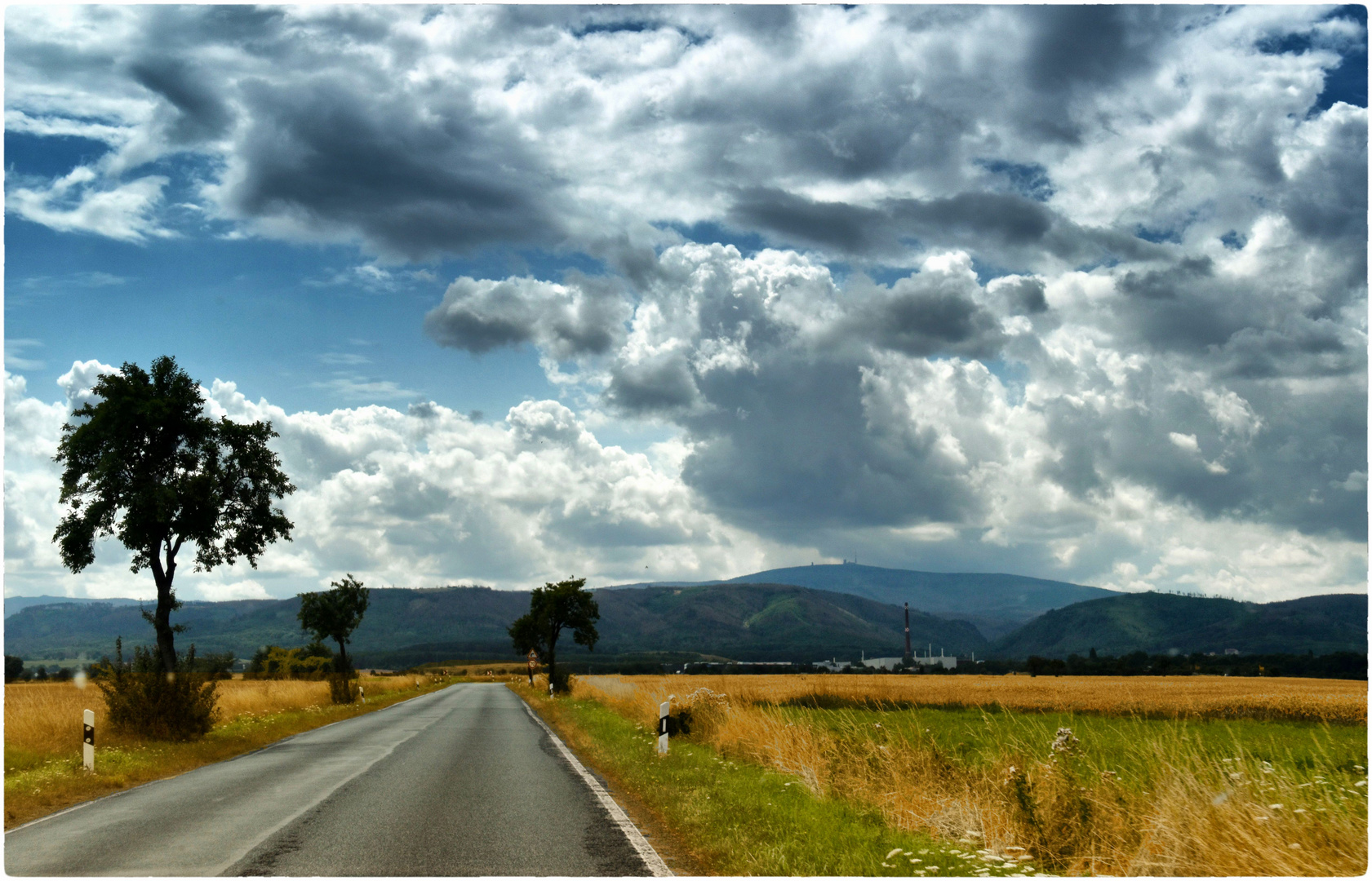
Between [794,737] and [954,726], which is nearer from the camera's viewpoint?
[794,737]

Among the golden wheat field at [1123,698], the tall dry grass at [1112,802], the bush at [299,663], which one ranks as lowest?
the bush at [299,663]

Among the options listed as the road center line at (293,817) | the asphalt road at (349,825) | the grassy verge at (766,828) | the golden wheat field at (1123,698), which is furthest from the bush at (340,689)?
the grassy verge at (766,828)

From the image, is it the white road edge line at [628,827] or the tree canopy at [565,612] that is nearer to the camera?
the white road edge line at [628,827]

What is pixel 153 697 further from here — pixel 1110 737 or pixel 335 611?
pixel 335 611

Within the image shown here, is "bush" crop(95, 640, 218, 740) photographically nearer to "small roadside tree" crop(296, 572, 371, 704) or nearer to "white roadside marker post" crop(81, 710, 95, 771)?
"white roadside marker post" crop(81, 710, 95, 771)

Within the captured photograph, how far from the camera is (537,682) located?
78.6 m

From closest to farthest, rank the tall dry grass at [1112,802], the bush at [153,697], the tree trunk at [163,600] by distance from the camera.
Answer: the tall dry grass at [1112,802] → the bush at [153,697] → the tree trunk at [163,600]

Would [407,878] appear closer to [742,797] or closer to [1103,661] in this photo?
[742,797]

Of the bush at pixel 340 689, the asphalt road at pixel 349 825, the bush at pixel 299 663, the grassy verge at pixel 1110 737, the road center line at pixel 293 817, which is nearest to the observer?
the road center line at pixel 293 817

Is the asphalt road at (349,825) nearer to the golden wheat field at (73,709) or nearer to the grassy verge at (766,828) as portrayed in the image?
the grassy verge at (766,828)

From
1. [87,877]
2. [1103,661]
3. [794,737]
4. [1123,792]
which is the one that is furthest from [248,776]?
[1103,661]

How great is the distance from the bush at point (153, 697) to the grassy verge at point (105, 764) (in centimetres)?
38

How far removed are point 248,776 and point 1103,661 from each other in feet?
449

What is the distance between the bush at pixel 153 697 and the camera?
21953 mm
